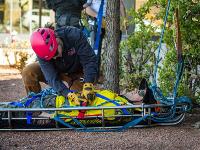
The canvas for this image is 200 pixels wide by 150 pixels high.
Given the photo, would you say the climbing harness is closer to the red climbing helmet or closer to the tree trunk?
the red climbing helmet

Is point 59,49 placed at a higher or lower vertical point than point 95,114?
higher

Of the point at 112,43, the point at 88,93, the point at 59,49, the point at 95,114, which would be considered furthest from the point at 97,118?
the point at 112,43

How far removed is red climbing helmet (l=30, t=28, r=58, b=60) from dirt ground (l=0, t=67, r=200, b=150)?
2.75 feet

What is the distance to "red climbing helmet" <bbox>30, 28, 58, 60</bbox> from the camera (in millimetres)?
5516

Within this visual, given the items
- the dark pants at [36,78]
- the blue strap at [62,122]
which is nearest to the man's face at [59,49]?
the dark pants at [36,78]

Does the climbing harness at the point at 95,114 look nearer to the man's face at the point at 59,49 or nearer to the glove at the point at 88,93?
the glove at the point at 88,93

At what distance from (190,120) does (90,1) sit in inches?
134

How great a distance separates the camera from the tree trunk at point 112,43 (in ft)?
22.5

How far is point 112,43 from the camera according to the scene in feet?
22.8

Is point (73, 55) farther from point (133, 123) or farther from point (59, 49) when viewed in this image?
point (133, 123)

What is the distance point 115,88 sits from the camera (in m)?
7.06

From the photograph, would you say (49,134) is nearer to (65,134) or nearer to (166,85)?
(65,134)

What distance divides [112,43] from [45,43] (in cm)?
163

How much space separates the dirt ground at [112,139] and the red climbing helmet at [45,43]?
838 mm
